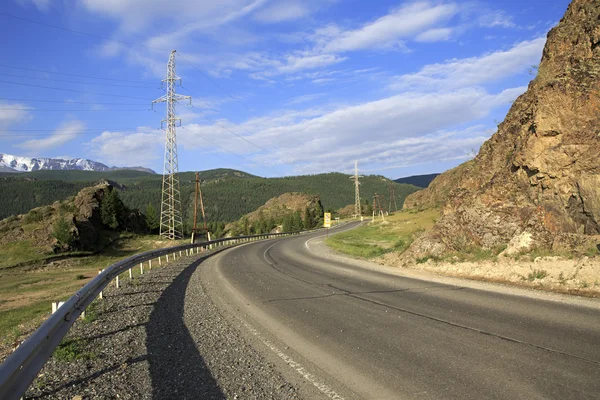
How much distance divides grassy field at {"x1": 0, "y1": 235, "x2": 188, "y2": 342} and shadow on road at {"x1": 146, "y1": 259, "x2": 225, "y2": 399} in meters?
3.73

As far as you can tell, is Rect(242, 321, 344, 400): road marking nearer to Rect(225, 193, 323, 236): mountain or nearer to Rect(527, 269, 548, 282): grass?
Rect(527, 269, 548, 282): grass

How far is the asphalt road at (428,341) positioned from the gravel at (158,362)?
56 centimetres

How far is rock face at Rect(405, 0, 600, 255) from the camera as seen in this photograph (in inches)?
495

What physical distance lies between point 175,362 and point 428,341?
3953mm

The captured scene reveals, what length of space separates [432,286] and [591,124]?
7609 millimetres

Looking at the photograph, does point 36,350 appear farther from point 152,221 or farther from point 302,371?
point 152,221

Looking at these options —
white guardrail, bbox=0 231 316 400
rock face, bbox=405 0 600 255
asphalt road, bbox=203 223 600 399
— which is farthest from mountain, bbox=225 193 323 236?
white guardrail, bbox=0 231 316 400

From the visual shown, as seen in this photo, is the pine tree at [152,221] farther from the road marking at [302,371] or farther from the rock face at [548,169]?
the road marking at [302,371]

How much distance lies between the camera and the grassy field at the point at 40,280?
15992 millimetres

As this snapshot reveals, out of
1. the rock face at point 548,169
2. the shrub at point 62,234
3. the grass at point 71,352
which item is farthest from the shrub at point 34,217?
the grass at point 71,352

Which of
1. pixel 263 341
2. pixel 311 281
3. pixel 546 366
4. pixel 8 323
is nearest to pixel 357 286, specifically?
pixel 311 281

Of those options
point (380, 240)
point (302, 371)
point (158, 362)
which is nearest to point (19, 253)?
point (380, 240)

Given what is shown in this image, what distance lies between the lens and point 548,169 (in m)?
13.7

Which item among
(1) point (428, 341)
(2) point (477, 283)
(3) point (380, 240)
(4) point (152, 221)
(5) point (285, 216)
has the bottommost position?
(3) point (380, 240)
